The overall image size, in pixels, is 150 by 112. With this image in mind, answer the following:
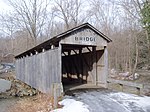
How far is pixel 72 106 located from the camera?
761cm

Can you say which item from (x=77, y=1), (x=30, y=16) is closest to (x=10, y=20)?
A: (x=30, y=16)

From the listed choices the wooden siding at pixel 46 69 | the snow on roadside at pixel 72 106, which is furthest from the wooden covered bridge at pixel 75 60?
the snow on roadside at pixel 72 106

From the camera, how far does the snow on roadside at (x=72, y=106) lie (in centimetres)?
722

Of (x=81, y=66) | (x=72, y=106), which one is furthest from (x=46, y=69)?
(x=72, y=106)

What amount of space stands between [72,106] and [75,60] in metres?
7.75

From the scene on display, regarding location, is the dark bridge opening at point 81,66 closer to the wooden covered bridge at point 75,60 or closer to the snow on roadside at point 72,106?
the wooden covered bridge at point 75,60

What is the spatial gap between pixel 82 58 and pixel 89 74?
1271mm

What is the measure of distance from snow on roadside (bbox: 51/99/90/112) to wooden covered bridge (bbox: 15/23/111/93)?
2.01 meters

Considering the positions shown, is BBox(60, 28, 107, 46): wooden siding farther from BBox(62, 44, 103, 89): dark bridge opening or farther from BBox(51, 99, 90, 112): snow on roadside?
BBox(51, 99, 90, 112): snow on roadside

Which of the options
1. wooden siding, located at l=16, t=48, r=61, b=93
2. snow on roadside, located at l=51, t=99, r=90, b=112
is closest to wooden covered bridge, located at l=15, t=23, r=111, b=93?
wooden siding, located at l=16, t=48, r=61, b=93

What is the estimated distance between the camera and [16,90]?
1731cm

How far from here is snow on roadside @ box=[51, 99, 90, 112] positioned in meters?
7.22

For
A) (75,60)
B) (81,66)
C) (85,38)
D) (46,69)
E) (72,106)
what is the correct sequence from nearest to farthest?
(72,106)
(85,38)
(46,69)
(81,66)
(75,60)

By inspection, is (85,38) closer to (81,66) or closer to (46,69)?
(46,69)
